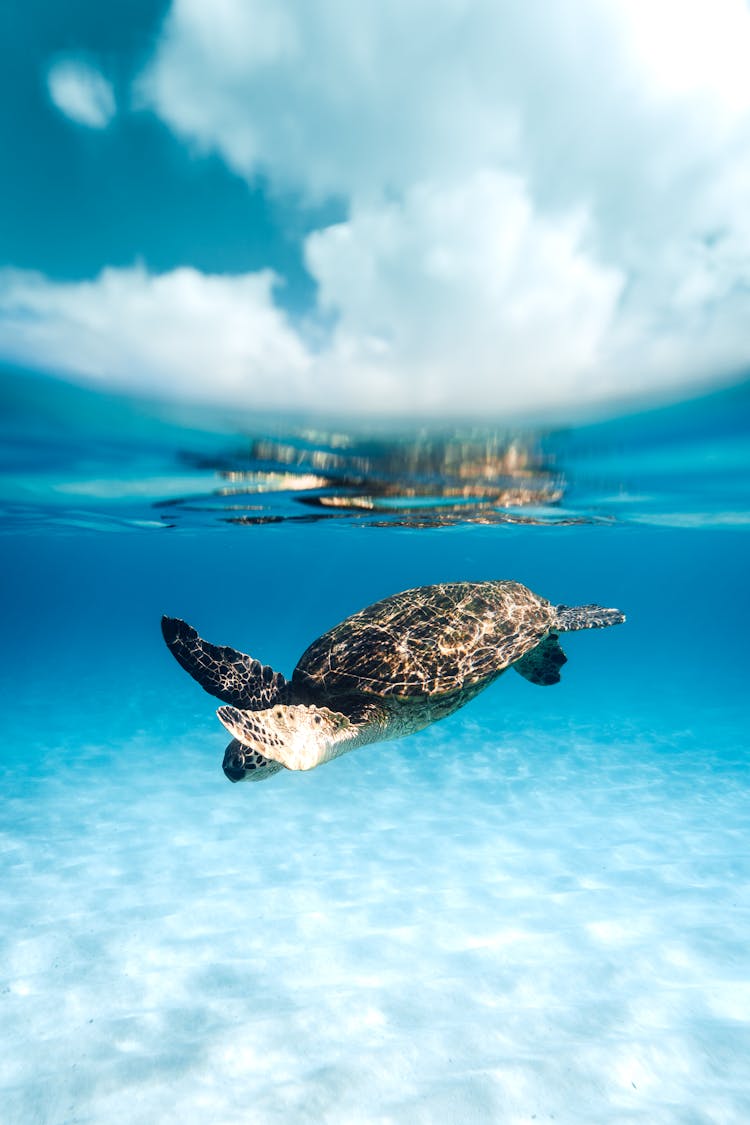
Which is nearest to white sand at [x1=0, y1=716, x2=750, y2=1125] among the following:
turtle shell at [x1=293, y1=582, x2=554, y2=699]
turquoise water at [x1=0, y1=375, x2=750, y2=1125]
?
turquoise water at [x1=0, y1=375, x2=750, y2=1125]

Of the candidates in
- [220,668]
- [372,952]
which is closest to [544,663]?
[372,952]

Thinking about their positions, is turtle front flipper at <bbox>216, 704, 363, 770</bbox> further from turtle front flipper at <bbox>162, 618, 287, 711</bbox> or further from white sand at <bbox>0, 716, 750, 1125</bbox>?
white sand at <bbox>0, 716, 750, 1125</bbox>

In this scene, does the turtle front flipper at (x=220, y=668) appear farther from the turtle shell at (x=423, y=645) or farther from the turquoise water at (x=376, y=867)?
the turquoise water at (x=376, y=867)

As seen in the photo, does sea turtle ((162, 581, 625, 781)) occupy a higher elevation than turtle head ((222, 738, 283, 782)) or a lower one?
higher

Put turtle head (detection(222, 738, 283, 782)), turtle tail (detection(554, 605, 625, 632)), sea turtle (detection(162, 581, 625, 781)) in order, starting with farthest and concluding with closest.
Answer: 1. turtle tail (detection(554, 605, 625, 632))
2. sea turtle (detection(162, 581, 625, 781))
3. turtle head (detection(222, 738, 283, 782))

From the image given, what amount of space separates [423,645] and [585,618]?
11.8 ft

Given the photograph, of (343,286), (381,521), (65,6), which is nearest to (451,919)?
(343,286)

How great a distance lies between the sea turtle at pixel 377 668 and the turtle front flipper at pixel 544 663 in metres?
1.32

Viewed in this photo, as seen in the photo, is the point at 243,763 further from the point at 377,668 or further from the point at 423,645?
the point at 423,645

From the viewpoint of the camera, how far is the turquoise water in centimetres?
503

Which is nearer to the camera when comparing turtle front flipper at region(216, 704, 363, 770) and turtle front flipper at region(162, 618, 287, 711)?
turtle front flipper at region(216, 704, 363, 770)

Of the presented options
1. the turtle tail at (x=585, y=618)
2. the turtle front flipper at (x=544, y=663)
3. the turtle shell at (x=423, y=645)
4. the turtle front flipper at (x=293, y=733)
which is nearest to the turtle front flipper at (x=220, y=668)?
the turtle shell at (x=423, y=645)

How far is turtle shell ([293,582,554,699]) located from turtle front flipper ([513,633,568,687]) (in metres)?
1.18

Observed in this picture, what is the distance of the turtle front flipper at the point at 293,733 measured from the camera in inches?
188
